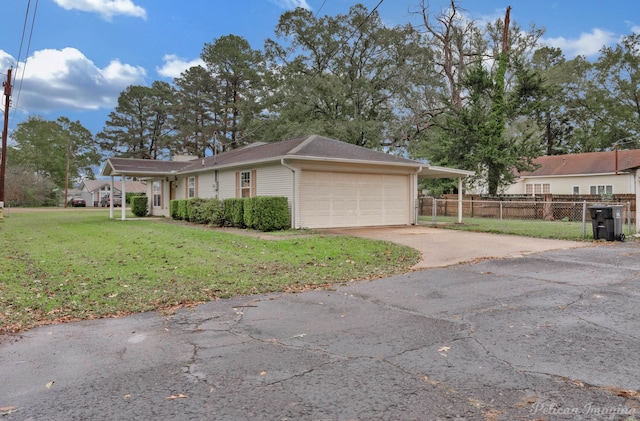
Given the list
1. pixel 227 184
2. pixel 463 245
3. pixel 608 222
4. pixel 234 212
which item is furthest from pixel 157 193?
pixel 608 222

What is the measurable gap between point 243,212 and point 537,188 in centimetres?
2866

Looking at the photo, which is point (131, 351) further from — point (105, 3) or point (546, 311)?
point (105, 3)

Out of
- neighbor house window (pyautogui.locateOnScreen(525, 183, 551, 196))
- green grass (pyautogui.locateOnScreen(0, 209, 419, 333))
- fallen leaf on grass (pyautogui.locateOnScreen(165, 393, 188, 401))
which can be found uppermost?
neighbor house window (pyautogui.locateOnScreen(525, 183, 551, 196))

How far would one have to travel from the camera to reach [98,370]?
3262 mm

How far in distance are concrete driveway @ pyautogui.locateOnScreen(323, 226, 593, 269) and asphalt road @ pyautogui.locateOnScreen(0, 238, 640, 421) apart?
333cm

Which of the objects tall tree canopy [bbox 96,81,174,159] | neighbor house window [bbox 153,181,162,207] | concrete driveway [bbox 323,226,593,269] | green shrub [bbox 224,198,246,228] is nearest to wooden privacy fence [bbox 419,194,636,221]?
concrete driveway [bbox 323,226,593,269]

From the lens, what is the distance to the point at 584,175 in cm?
3023

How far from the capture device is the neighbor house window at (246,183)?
16.6m

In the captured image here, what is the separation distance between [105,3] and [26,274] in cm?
1089

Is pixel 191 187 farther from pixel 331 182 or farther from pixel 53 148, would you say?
pixel 53 148

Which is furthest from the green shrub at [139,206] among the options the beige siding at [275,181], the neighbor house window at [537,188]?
the neighbor house window at [537,188]

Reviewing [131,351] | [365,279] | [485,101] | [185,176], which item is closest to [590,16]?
[485,101]

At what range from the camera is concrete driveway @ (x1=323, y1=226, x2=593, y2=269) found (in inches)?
358

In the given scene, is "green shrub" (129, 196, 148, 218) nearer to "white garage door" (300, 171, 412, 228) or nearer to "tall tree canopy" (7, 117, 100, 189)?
"white garage door" (300, 171, 412, 228)
